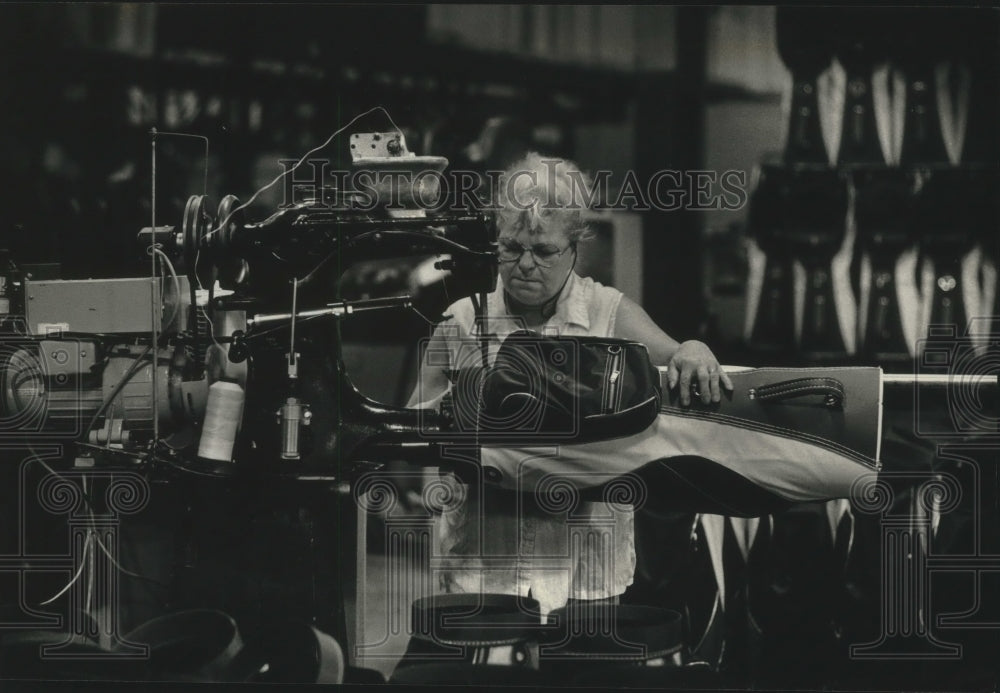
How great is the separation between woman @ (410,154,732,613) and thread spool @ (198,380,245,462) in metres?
0.60

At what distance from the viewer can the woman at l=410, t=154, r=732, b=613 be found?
364 centimetres

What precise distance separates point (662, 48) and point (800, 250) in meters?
0.81

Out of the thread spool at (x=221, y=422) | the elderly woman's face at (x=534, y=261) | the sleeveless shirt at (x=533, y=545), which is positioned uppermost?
the elderly woman's face at (x=534, y=261)

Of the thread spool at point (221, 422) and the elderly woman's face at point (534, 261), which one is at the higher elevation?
the elderly woman's face at point (534, 261)

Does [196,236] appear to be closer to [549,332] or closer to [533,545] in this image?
[549,332]

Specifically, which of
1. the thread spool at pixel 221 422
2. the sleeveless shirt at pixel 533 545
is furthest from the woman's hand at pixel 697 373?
the thread spool at pixel 221 422

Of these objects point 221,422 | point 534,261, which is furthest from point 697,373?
point 221,422

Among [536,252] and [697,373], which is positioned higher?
[536,252]

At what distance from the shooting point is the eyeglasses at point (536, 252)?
362 cm

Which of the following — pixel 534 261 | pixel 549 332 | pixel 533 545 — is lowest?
pixel 533 545

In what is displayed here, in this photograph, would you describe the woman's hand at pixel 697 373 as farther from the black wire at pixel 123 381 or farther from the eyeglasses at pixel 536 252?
the black wire at pixel 123 381

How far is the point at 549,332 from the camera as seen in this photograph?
3.66m

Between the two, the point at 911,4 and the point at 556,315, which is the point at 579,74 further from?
the point at 911,4

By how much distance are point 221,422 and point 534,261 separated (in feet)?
3.81
